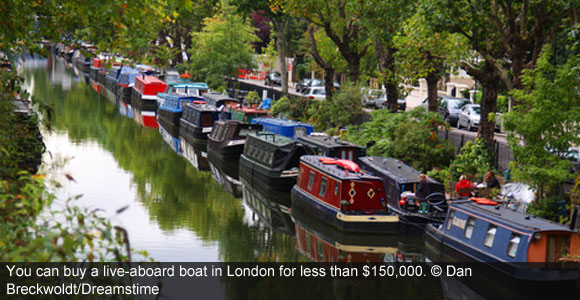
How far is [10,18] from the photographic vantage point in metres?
17.2

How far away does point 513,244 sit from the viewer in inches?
763

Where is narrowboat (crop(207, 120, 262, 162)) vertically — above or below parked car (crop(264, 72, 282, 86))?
below

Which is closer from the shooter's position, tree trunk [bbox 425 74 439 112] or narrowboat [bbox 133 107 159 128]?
tree trunk [bbox 425 74 439 112]

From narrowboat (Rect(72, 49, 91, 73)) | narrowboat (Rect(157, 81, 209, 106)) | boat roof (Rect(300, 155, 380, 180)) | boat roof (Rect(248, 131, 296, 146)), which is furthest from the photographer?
narrowboat (Rect(72, 49, 91, 73))

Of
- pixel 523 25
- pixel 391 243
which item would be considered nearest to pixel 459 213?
pixel 391 243

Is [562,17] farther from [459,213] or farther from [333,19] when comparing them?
[333,19]

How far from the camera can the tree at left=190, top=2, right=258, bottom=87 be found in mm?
67812

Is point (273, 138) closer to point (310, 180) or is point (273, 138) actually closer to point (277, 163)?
point (277, 163)

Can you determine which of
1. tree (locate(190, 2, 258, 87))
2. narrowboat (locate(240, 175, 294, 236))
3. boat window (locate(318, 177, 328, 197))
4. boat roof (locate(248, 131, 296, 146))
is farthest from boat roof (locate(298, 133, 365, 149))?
tree (locate(190, 2, 258, 87))

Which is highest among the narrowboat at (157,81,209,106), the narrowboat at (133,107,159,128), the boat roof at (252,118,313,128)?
the narrowboat at (157,81,209,106)

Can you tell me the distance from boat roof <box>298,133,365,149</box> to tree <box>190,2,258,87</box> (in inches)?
1264

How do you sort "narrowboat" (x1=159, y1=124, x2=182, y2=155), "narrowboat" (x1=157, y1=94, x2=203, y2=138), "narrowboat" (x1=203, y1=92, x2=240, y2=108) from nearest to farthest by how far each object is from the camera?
"narrowboat" (x1=159, y1=124, x2=182, y2=155) → "narrowboat" (x1=203, y1=92, x2=240, y2=108) → "narrowboat" (x1=157, y1=94, x2=203, y2=138)

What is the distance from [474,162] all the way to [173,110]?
28642 mm

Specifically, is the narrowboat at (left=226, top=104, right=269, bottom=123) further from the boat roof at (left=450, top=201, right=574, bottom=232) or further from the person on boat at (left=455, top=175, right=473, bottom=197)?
the boat roof at (left=450, top=201, right=574, bottom=232)
